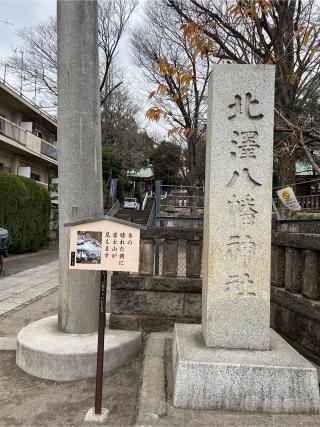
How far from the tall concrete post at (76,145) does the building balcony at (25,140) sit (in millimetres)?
15196

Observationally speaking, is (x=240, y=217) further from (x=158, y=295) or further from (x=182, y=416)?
(x=158, y=295)

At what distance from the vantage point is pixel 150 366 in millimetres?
3326

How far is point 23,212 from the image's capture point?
16.3 m

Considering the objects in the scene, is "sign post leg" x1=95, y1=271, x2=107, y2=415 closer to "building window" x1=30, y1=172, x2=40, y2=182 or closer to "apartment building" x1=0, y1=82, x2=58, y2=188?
"apartment building" x1=0, y1=82, x2=58, y2=188

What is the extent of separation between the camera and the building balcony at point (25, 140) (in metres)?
18.9

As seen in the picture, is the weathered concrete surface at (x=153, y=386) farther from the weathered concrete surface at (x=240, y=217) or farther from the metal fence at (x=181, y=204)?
the metal fence at (x=181, y=204)

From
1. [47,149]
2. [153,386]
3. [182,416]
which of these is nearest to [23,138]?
[47,149]

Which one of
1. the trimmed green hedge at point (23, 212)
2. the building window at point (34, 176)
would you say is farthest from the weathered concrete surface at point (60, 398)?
the building window at point (34, 176)

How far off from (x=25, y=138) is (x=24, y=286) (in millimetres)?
14358

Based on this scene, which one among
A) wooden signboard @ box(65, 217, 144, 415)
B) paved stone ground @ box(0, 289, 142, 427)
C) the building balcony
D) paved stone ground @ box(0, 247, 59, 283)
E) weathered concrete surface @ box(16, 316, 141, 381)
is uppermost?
the building balcony

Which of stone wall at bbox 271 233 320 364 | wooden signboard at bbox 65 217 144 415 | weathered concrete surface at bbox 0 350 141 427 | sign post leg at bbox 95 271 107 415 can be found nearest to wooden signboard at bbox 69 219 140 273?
wooden signboard at bbox 65 217 144 415

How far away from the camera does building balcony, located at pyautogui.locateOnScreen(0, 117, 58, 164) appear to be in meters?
18.9

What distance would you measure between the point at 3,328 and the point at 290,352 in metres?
4.24

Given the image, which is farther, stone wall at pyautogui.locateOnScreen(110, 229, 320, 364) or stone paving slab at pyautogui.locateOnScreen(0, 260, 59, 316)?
stone paving slab at pyautogui.locateOnScreen(0, 260, 59, 316)
